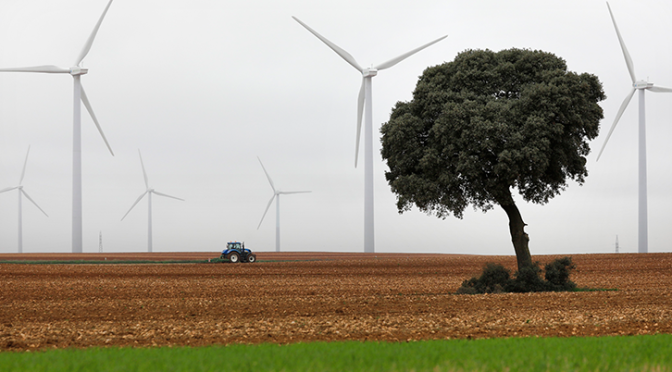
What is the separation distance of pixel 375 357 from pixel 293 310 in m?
9.80

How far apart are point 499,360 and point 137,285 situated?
81.3ft

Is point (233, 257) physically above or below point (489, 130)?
below

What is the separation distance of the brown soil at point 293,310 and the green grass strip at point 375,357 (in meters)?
2.04

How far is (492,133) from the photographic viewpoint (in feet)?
91.0

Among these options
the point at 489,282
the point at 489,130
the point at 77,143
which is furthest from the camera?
the point at 77,143

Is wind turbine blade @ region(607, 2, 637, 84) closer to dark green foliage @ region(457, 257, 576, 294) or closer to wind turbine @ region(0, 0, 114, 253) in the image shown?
dark green foliage @ region(457, 257, 576, 294)

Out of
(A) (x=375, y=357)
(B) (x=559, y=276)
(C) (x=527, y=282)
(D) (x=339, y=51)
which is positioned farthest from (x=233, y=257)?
(A) (x=375, y=357)

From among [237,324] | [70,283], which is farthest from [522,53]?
[70,283]

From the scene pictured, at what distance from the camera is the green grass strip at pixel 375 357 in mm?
11430

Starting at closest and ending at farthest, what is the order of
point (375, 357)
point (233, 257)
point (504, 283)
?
point (375, 357)
point (504, 283)
point (233, 257)

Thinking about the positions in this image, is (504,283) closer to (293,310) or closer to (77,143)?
(293,310)

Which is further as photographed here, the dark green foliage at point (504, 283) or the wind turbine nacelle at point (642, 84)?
the wind turbine nacelle at point (642, 84)

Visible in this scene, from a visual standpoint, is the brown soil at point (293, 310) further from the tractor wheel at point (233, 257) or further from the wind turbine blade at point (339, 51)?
the wind turbine blade at point (339, 51)

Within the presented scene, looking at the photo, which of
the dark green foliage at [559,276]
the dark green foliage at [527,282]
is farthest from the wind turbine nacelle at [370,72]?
the dark green foliage at [527,282]
